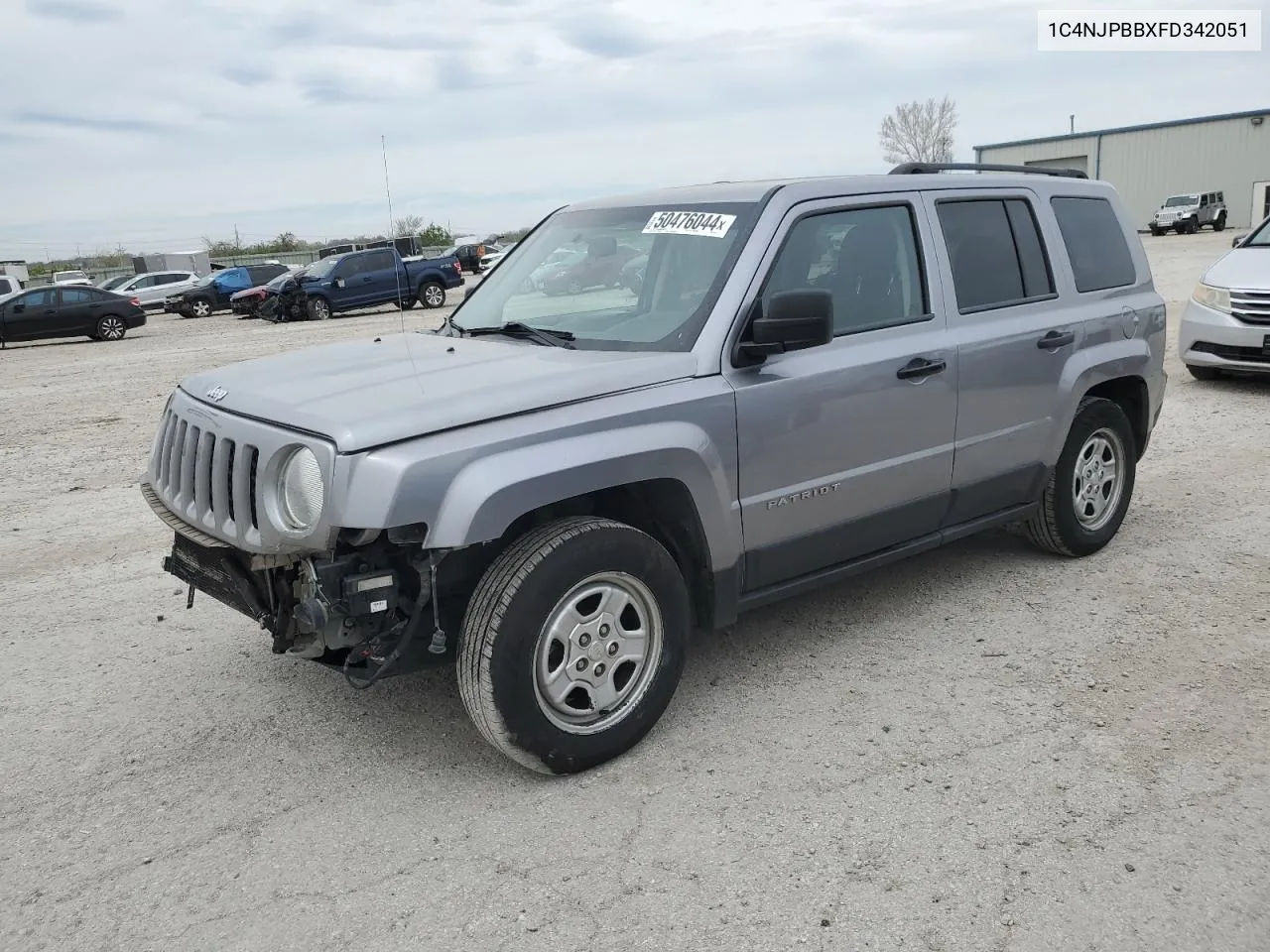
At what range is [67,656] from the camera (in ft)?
15.7

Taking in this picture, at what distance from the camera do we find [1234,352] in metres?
9.61

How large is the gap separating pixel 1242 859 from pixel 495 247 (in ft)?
171

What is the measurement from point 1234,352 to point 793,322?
25.3ft

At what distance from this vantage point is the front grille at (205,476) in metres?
3.40

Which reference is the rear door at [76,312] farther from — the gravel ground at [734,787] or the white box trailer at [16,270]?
the white box trailer at [16,270]

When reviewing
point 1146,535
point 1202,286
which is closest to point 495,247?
point 1202,286

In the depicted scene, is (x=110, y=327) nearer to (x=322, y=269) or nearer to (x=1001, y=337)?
(x=322, y=269)

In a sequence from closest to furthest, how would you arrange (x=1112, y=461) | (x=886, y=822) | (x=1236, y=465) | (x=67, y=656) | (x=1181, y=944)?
1. (x=1181, y=944)
2. (x=886, y=822)
3. (x=67, y=656)
4. (x=1112, y=461)
5. (x=1236, y=465)

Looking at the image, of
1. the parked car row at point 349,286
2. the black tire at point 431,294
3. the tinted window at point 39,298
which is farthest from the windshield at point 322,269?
the tinted window at point 39,298

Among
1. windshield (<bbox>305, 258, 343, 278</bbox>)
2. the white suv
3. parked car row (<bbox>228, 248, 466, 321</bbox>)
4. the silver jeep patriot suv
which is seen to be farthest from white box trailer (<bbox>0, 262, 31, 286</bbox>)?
the silver jeep patriot suv

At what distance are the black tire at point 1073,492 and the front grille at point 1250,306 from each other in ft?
15.7

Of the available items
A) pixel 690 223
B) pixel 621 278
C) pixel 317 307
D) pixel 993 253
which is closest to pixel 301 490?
pixel 621 278

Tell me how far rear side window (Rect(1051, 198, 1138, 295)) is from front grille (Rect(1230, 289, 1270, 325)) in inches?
184

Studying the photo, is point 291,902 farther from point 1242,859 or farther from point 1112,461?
point 1112,461
